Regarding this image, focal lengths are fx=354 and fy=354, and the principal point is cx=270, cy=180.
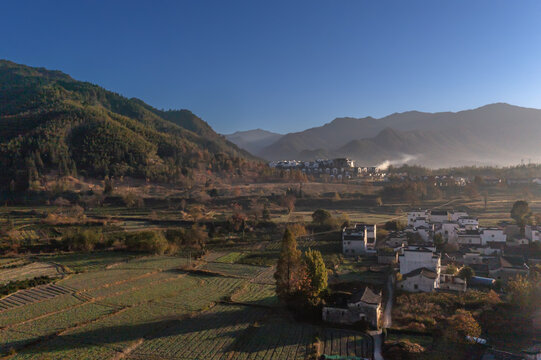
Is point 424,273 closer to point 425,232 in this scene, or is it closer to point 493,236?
point 425,232

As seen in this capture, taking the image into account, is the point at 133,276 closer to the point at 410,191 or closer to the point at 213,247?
the point at 213,247

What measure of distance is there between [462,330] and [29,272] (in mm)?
27715

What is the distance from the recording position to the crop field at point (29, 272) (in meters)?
24.4

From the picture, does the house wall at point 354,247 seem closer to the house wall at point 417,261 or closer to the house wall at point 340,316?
the house wall at point 417,261

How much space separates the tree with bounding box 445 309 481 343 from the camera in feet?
45.7

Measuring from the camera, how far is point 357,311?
16.2 m

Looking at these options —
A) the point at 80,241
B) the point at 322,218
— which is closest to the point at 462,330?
the point at 322,218

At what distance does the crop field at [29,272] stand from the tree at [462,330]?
24.9 metres

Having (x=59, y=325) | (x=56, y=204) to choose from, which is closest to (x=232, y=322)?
(x=59, y=325)

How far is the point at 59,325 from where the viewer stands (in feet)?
54.6

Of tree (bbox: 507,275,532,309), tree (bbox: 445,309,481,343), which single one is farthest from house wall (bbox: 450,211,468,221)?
tree (bbox: 445,309,481,343)

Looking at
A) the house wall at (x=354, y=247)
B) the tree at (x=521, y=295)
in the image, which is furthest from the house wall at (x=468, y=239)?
the tree at (x=521, y=295)

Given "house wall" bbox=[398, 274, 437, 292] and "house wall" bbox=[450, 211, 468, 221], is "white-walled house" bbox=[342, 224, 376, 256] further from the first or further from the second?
"house wall" bbox=[450, 211, 468, 221]

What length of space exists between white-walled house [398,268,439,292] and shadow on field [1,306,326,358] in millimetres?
7604
